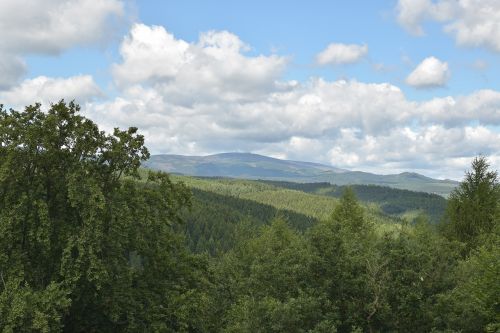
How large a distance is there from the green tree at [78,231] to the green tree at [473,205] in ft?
100

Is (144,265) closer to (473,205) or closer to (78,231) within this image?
(78,231)

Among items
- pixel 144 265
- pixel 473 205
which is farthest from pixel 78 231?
pixel 473 205

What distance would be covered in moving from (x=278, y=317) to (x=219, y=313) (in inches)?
1137

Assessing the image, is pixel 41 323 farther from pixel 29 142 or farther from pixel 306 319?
pixel 306 319

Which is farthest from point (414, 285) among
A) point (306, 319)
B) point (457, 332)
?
point (306, 319)

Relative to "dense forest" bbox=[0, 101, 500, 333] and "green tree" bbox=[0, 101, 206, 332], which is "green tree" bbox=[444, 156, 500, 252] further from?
"green tree" bbox=[0, 101, 206, 332]

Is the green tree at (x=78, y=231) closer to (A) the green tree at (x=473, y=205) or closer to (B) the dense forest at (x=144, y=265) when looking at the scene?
Result: (B) the dense forest at (x=144, y=265)

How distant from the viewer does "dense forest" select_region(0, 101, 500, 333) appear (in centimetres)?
2220

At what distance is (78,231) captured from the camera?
85.5ft

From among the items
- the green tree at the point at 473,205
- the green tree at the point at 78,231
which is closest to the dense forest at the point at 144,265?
the green tree at the point at 78,231

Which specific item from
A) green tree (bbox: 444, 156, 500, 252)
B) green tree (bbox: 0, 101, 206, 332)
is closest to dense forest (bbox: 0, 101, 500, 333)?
green tree (bbox: 0, 101, 206, 332)

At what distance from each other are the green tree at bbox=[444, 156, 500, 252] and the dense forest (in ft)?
69.0

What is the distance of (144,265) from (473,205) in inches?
1344

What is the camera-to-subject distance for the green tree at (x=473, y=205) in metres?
46.9
